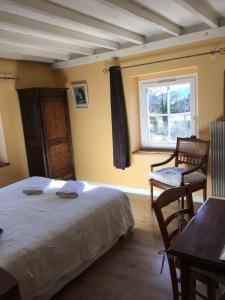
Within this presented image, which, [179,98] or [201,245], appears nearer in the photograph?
[201,245]

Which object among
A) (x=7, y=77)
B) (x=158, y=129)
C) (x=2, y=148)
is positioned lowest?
(x=2, y=148)

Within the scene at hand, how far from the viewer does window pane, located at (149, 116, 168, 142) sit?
386 centimetres

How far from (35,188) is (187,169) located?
5.98 ft

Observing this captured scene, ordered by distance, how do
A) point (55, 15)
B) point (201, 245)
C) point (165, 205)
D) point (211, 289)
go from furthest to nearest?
point (55, 15), point (165, 205), point (211, 289), point (201, 245)

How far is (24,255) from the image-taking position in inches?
67.1

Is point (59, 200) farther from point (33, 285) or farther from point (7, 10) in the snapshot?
point (7, 10)

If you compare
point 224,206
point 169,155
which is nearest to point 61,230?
point 224,206

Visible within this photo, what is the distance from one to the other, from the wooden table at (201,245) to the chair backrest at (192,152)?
1686mm

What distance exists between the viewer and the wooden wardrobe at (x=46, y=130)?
152 inches

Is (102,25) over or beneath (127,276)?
over

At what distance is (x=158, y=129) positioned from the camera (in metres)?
3.94

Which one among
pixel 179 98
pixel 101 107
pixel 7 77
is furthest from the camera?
pixel 101 107

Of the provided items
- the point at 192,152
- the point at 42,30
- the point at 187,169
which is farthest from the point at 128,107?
the point at 42,30

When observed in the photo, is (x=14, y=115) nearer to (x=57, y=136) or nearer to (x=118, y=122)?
(x=57, y=136)
